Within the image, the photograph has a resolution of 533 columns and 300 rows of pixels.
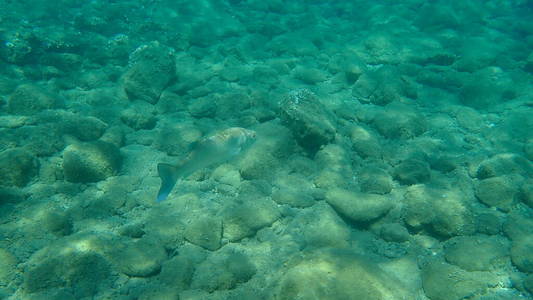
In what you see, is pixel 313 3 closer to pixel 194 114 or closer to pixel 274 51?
pixel 274 51

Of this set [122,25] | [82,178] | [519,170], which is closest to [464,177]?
[519,170]

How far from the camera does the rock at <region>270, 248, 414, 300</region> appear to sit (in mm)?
3004

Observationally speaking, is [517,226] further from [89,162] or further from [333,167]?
[89,162]

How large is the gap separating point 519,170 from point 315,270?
156 inches

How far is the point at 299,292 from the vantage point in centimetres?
300

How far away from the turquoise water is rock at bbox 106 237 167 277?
0.02 m

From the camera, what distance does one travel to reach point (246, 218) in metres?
4.06

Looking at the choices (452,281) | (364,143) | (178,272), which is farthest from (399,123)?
(178,272)

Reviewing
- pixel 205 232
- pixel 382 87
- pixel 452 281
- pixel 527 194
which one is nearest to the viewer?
pixel 452 281

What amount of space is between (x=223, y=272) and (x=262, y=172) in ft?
6.03

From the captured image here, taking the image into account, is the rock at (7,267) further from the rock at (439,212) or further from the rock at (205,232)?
the rock at (439,212)

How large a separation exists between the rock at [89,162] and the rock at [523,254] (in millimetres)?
5499

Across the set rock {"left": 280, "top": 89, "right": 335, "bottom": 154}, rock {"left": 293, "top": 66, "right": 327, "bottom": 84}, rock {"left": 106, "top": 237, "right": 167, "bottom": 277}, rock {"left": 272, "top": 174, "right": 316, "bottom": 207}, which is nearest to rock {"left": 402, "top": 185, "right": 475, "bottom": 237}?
rock {"left": 272, "top": 174, "right": 316, "bottom": 207}

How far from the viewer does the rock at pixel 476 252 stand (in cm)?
366
